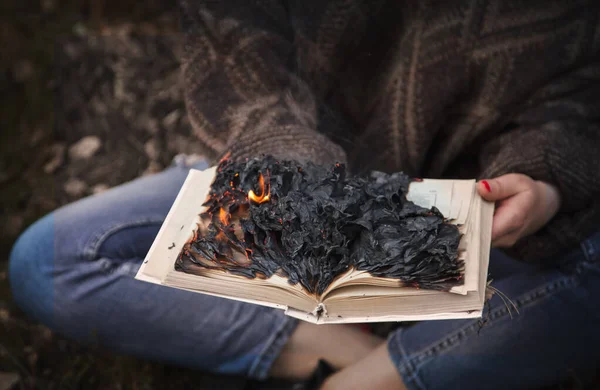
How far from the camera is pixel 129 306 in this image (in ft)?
3.86

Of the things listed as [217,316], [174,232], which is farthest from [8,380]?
[174,232]

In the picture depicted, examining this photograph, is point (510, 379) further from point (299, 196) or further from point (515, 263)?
point (299, 196)

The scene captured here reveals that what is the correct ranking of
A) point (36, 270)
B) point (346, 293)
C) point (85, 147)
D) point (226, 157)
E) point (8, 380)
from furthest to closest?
point (85, 147) < point (36, 270) < point (8, 380) < point (226, 157) < point (346, 293)

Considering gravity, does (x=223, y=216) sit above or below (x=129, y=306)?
above

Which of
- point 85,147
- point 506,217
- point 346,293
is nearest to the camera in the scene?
point 346,293

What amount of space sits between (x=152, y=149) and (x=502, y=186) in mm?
1298

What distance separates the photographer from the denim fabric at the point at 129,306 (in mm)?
1152

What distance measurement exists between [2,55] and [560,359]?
2.33m

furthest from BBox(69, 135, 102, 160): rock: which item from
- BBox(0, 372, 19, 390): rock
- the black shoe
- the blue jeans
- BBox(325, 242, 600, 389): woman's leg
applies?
BBox(325, 242, 600, 389): woman's leg

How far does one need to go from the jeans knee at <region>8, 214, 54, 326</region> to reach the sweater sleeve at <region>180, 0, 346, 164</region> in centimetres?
59

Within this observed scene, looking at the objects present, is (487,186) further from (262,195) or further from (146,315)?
(146,315)

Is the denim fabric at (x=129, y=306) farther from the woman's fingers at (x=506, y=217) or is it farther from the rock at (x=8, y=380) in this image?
the woman's fingers at (x=506, y=217)

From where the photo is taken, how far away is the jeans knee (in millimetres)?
1256

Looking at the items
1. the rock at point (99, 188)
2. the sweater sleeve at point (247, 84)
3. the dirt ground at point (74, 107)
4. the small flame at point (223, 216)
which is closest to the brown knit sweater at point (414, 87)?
the sweater sleeve at point (247, 84)
